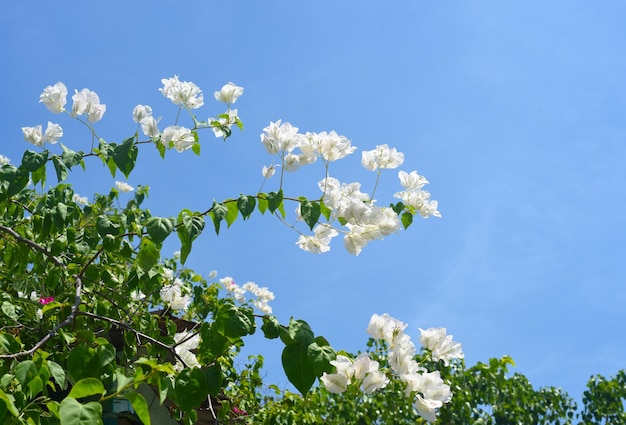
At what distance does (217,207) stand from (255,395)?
11.5 feet

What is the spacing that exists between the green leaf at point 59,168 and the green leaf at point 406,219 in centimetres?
116

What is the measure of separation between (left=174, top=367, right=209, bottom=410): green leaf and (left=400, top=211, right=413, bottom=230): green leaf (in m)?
0.86

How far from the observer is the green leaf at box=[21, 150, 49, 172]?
2406 millimetres

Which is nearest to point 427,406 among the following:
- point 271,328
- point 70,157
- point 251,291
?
point 271,328

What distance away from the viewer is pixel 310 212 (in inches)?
87.5

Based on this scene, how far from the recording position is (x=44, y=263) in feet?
9.70

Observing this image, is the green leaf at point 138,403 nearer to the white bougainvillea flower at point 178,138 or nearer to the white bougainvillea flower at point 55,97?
the white bougainvillea flower at point 178,138

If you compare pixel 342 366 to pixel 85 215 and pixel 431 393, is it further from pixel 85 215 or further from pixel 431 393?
pixel 85 215

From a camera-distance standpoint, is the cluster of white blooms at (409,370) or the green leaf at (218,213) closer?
the cluster of white blooms at (409,370)

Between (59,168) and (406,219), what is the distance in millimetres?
1200

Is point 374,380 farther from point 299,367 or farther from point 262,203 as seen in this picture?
point 262,203

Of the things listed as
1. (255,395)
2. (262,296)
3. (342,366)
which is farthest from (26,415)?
(262,296)

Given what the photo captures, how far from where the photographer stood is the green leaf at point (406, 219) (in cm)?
234

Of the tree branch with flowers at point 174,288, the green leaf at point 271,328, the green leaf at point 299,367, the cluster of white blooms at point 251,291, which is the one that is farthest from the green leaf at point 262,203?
the cluster of white blooms at point 251,291
